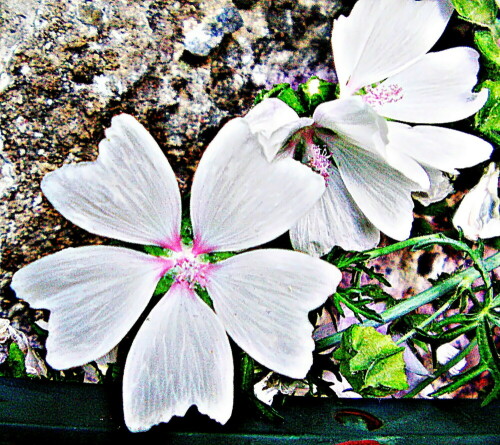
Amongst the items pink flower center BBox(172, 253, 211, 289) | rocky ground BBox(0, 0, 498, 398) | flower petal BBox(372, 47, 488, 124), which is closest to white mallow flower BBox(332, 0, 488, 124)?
flower petal BBox(372, 47, 488, 124)

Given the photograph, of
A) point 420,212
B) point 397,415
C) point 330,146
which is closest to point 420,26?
point 330,146

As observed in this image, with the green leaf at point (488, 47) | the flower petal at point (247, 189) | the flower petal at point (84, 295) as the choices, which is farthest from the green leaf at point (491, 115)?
the flower petal at point (84, 295)

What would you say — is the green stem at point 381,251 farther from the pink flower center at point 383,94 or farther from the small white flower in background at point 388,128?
the pink flower center at point 383,94

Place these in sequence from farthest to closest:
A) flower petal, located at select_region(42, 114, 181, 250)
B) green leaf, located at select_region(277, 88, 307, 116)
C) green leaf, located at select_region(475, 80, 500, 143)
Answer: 1. green leaf, located at select_region(475, 80, 500, 143)
2. green leaf, located at select_region(277, 88, 307, 116)
3. flower petal, located at select_region(42, 114, 181, 250)

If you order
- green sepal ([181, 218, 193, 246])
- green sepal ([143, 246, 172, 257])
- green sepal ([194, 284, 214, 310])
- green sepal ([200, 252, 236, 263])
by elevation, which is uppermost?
green sepal ([181, 218, 193, 246])

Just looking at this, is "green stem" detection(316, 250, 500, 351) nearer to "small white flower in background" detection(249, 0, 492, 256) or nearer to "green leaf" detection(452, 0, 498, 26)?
"small white flower in background" detection(249, 0, 492, 256)

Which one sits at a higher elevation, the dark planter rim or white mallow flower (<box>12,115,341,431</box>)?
white mallow flower (<box>12,115,341,431</box>)

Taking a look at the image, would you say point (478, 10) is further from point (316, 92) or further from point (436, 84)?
point (316, 92)

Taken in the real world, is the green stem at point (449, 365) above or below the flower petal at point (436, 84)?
below
